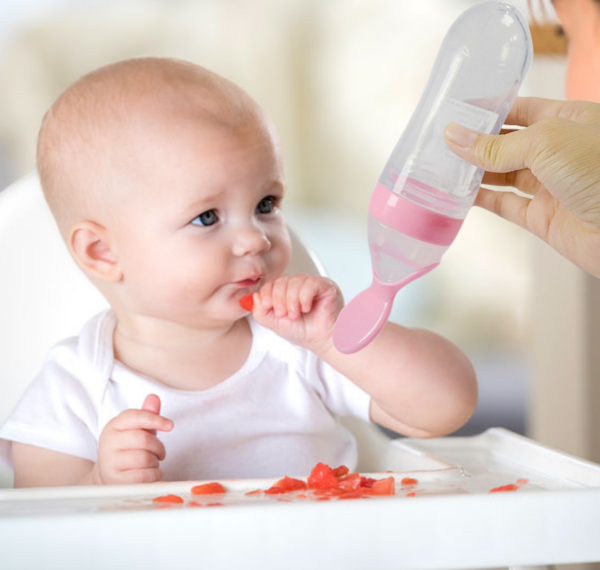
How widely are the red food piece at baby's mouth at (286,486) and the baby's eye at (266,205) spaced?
1.18 feet

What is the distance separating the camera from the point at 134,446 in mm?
829

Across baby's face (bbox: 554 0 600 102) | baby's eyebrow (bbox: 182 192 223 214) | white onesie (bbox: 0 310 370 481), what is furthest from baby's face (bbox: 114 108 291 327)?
baby's face (bbox: 554 0 600 102)

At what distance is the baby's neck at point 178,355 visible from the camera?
1029 mm

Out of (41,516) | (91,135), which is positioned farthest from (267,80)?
(41,516)

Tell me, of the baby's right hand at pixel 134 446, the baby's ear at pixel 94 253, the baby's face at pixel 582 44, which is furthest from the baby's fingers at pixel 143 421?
the baby's face at pixel 582 44

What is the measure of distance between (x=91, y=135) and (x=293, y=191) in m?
2.22

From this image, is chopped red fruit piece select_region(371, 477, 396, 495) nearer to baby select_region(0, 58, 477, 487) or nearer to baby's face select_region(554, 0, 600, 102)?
baby select_region(0, 58, 477, 487)

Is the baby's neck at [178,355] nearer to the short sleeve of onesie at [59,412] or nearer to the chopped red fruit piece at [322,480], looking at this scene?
the short sleeve of onesie at [59,412]

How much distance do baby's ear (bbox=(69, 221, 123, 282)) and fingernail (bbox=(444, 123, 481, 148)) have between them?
1.41ft

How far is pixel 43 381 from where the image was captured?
101 centimetres

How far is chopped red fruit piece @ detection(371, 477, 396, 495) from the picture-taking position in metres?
0.71

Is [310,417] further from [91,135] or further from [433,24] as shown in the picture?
[433,24]

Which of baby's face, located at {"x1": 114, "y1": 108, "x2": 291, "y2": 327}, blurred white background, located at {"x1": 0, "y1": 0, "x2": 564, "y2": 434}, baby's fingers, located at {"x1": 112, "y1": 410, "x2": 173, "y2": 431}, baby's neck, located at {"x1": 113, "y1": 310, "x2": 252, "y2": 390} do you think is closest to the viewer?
baby's fingers, located at {"x1": 112, "y1": 410, "x2": 173, "y2": 431}

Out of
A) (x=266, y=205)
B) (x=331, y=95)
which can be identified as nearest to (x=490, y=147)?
(x=266, y=205)
